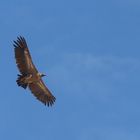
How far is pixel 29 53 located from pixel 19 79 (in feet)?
7.05

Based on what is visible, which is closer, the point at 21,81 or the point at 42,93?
the point at 21,81

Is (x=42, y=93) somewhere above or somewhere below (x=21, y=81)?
above

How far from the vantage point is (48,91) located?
289ft

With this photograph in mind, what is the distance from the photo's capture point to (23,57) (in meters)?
85.1

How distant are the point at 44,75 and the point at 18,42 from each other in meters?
3.15

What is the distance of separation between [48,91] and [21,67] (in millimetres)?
4066

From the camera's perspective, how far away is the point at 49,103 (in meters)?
88.2

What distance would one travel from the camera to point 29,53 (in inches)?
3356

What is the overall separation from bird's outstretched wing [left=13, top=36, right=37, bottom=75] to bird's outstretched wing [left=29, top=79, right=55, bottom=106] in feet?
5.91

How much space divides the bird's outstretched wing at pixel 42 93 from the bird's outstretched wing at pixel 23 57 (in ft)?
5.91

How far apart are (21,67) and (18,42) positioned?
5.90 ft

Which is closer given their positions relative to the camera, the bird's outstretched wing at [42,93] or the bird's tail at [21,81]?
the bird's tail at [21,81]

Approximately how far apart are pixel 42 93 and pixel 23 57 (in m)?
4.02

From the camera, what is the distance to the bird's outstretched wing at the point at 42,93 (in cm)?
8700
